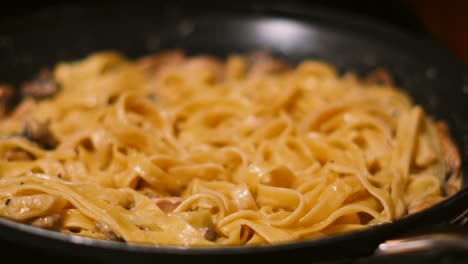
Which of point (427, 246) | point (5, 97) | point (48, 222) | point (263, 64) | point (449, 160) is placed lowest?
point (427, 246)

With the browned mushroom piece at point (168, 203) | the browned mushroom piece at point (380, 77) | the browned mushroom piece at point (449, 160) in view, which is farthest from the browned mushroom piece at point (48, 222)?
the browned mushroom piece at point (380, 77)

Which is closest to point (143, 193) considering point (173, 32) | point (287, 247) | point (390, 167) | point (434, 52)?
point (287, 247)

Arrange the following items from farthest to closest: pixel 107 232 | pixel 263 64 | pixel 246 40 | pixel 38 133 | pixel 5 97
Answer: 1. pixel 246 40
2. pixel 263 64
3. pixel 5 97
4. pixel 38 133
5. pixel 107 232

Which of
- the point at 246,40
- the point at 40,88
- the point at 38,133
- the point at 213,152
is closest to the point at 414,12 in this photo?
the point at 246,40

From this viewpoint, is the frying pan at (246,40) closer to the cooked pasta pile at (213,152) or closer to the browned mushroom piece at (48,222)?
the cooked pasta pile at (213,152)

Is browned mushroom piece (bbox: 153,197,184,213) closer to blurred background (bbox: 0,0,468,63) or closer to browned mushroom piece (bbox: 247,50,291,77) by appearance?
browned mushroom piece (bbox: 247,50,291,77)

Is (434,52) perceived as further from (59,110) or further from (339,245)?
(59,110)

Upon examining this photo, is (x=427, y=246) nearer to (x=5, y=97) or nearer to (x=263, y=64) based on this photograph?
(x=263, y=64)
